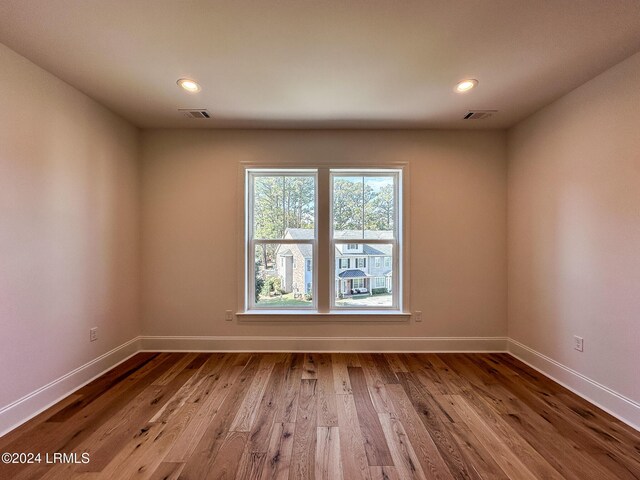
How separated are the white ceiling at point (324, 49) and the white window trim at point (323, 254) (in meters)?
0.66

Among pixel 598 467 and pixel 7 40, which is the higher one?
pixel 7 40

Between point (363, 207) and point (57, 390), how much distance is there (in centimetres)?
327

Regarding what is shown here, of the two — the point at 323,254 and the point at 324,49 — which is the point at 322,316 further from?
the point at 324,49

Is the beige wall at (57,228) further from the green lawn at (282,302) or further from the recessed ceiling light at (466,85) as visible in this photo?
the recessed ceiling light at (466,85)

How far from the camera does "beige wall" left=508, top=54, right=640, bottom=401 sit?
194 cm

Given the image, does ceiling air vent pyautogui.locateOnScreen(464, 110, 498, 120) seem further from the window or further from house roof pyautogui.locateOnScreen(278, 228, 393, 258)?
house roof pyautogui.locateOnScreen(278, 228, 393, 258)

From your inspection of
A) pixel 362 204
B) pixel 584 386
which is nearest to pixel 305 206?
pixel 362 204

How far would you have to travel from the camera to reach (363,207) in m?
3.31

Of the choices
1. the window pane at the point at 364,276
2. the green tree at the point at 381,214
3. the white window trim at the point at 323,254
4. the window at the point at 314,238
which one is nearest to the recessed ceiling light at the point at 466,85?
the white window trim at the point at 323,254

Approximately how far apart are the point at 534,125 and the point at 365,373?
9.87 feet

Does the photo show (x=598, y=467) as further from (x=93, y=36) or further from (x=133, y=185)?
(x=133, y=185)

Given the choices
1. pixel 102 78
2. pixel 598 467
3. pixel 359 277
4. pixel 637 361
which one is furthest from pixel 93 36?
pixel 637 361

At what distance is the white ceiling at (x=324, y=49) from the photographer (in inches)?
60.0

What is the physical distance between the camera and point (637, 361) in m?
1.88
